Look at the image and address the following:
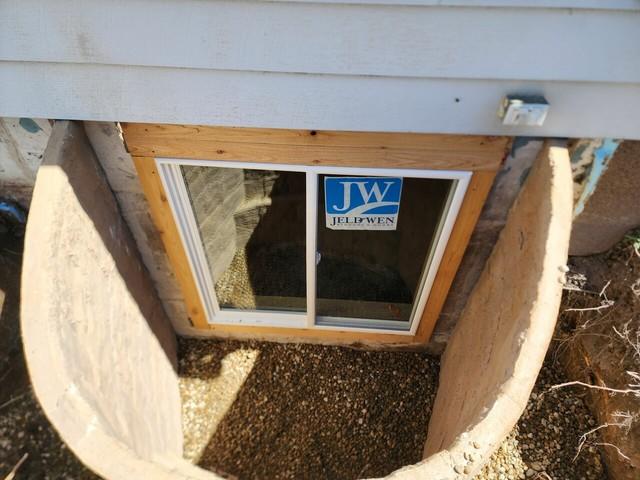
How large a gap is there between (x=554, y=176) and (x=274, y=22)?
54.8 inches

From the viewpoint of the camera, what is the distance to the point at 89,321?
2295 millimetres

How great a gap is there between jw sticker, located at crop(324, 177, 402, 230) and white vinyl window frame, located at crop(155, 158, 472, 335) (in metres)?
0.12

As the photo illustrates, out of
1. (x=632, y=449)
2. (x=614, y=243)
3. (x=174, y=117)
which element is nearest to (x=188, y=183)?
(x=174, y=117)

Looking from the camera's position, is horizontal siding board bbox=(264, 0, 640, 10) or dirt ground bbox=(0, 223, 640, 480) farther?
dirt ground bbox=(0, 223, 640, 480)

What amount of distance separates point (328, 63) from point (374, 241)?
148cm

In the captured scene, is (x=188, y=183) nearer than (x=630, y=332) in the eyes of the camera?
Yes

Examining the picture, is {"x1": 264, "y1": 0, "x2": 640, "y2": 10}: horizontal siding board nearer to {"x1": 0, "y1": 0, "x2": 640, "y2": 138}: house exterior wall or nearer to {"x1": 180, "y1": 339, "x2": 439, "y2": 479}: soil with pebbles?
{"x1": 0, "y1": 0, "x2": 640, "y2": 138}: house exterior wall

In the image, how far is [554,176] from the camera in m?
2.06

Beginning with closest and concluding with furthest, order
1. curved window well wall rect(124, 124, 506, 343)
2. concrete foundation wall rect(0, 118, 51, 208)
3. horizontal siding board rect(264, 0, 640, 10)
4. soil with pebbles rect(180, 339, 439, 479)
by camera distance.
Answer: horizontal siding board rect(264, 0, 640, 10) → curved window well wall rect(124, 124, 506, 343) → concrete foundation wall rect(0, 118, 51, 208) → soil with pebbles rect(180, 339, 439, 479)

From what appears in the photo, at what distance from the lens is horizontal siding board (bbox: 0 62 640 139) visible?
6.38 ft

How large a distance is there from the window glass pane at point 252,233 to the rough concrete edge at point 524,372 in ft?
4.40

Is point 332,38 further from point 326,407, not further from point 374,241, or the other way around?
point 326,407

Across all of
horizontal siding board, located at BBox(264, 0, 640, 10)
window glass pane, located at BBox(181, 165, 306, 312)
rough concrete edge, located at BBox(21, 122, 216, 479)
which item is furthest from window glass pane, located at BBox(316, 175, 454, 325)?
rough concrete edge, located at BBox(21, 122, 216, 479)

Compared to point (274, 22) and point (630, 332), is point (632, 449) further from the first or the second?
point (274, 22)
